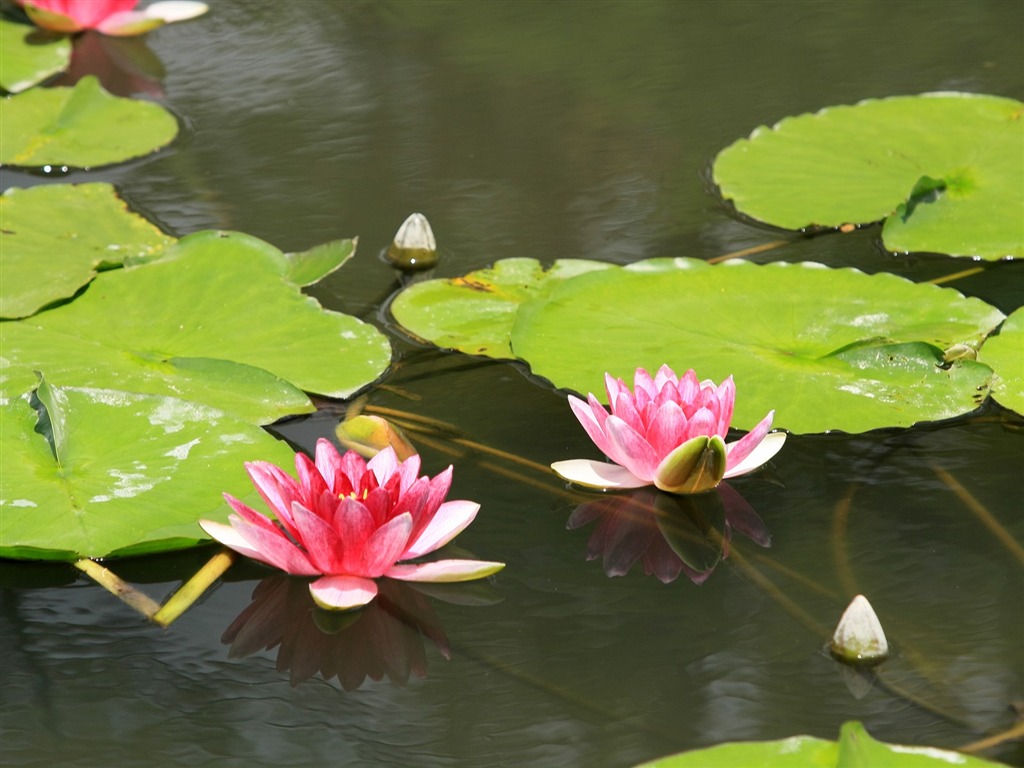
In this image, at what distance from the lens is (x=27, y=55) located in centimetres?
333

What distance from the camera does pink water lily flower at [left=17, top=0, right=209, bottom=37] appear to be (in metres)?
3.47

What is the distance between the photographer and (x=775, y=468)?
5.87 ft

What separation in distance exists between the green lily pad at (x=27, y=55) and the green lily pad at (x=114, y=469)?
1716 millimetres

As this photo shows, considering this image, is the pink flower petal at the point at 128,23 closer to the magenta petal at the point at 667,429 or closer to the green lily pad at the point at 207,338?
the green lily pad at the point at 207,338

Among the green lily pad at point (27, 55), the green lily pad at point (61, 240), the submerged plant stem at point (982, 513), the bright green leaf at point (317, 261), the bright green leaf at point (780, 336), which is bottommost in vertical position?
the submerged plant stem at point (982, 513)

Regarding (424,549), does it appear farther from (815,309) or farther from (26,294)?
(26,294)

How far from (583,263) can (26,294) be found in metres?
1.00

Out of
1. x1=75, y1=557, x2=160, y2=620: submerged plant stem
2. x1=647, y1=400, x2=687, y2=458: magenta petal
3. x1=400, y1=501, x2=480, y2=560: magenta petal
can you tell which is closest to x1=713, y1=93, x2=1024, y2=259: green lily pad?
x1=647, y1=400, x2=687, y2=458: magenta petal

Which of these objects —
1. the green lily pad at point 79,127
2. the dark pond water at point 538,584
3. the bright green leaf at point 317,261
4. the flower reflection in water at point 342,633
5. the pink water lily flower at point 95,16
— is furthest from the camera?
the pink water lily flower at point 95,16

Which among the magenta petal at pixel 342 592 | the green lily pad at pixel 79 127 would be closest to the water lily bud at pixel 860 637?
the magenta petal at pixel 342 592

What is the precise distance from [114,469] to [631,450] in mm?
720

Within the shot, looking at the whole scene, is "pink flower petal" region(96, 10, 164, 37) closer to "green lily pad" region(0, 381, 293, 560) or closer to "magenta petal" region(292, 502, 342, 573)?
"green lily pad" region(0, 381, 293, 560)

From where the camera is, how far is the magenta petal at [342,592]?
148cm

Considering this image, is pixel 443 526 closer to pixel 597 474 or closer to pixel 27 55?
pixel 597 474
